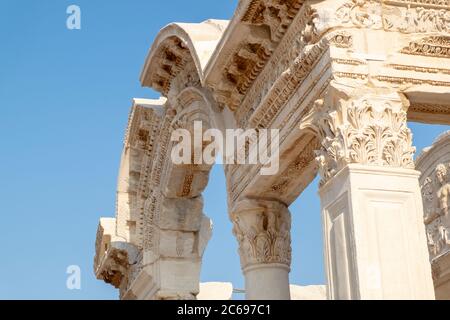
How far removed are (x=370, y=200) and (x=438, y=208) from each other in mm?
5880

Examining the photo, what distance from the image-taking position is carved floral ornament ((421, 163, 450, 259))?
11.4 meters

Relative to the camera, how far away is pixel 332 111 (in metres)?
6.45

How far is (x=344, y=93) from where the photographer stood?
248 inches

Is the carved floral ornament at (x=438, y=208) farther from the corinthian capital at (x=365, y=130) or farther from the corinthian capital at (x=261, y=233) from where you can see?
the corinthian capital at (x=365, y=130)

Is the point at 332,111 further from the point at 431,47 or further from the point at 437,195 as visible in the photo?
the point at 437,195

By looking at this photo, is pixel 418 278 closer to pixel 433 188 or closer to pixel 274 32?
pixel 274 32

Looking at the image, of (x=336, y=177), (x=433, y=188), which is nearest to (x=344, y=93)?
(x=336, y=177)

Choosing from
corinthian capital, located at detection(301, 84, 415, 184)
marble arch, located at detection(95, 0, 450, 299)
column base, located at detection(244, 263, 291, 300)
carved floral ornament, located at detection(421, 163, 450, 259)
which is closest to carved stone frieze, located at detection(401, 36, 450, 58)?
marble arch, located at detection(95, 0, 450, 299)

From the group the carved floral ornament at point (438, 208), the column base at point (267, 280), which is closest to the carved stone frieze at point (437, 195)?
the carved floral ornament at point (438, 208)

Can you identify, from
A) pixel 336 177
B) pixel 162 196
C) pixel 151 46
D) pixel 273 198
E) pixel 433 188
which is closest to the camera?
pixel 336 177

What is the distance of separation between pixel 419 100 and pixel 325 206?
4.07 ft

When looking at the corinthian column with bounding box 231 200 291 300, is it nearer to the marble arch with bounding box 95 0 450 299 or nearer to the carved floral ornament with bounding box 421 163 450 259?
the marble arch with bounding box 95 0 450 299

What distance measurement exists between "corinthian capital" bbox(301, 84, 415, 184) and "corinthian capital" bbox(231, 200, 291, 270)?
6.63 ft
